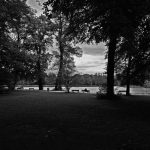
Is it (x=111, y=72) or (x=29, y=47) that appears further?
(x=29, y=47)

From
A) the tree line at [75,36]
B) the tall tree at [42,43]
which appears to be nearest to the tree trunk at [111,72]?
the tree line at [75,36]

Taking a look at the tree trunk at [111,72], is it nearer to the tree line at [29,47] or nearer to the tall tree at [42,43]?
the tree line at [29,47]

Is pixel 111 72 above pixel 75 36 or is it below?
below

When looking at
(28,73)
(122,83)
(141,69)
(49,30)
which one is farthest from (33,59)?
(141,69)

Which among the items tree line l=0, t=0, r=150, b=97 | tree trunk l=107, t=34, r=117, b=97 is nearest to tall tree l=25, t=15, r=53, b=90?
tree line l=0, t=0, r=150, b=97

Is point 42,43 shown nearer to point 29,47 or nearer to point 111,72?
point 29,47

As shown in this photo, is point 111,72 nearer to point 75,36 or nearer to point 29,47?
point 75,36

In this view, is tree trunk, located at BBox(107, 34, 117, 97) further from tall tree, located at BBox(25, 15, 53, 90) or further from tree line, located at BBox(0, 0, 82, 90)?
tall tree, located at BBox(25, 15, 53, 90)

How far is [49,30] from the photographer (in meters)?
48.5

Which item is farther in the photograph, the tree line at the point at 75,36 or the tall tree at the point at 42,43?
the tall tree at the point at 42,43

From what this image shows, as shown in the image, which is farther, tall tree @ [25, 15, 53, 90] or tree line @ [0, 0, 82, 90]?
tall tree @ [25, 15, 53, 90]

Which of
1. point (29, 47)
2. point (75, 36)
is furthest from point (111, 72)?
point (29, 47)

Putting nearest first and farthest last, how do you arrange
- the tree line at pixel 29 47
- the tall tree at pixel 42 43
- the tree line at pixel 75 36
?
1. the tree line at pixel 75 36
2. the tree line at pixel 29 47
3. the tall tree at pixel 42 43

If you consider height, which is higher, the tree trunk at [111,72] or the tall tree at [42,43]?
the tall tree at [42,43]
